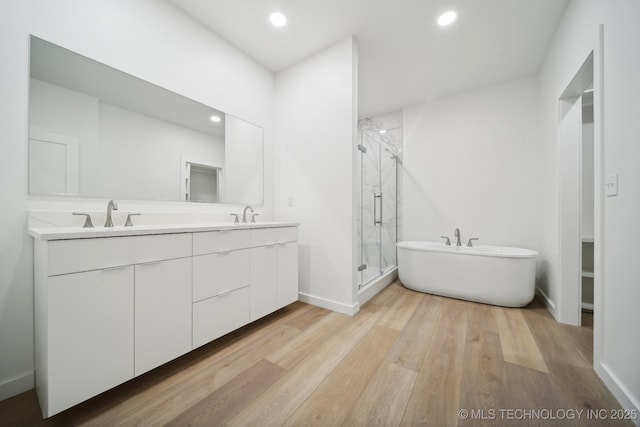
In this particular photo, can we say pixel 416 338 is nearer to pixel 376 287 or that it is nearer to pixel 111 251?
pixel 376 287

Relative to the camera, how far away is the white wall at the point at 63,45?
3.75 ft

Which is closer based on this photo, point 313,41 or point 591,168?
point 313,41

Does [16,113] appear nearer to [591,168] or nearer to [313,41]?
[313,41]

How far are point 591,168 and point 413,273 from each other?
2283mm

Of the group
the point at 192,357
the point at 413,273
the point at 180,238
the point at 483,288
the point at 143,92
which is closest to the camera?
the point at 180,238

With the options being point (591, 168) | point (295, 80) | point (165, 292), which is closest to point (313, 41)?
point (295, 80)

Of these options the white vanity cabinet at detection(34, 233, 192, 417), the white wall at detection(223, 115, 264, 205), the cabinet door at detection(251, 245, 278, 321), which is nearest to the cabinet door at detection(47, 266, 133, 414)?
the white vanity cabinet at detection(34, 233, 192, 417)

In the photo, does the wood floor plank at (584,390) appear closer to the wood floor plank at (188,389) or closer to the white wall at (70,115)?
the wood floor plank at (188,389)

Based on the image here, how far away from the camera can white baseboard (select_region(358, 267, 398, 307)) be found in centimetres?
232

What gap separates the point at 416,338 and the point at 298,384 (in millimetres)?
955

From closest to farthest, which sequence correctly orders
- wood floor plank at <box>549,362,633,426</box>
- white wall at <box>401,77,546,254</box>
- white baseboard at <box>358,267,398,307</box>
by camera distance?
1. wood floor plank at <box>549,362,633,426</box>
2. white baseboard at <box>358,267,398,307</box>
3. white wall at <box>401,77,546,254</box>

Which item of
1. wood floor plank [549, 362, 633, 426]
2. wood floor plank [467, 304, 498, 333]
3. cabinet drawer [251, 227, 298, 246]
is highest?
cabinet drawer [251, 227, 298, 246]

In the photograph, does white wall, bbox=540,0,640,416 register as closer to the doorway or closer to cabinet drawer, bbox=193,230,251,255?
the doorway

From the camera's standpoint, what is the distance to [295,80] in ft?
8.02
